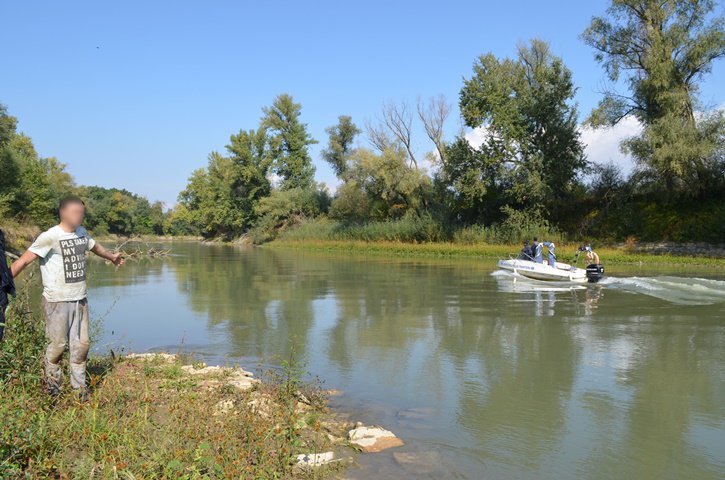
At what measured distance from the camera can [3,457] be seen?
413cm

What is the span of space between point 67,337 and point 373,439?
126 inches

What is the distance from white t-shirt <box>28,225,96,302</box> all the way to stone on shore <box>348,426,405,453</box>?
3102 millimetres

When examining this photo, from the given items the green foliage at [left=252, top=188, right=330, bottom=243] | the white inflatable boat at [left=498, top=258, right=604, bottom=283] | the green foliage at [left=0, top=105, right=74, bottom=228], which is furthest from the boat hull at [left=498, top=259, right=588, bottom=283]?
the green foliage at [left=252, top=188, right=330, bottom=243]

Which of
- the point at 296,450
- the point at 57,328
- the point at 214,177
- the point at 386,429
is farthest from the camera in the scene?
the point at 214,177

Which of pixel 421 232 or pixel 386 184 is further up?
pixel 386 184

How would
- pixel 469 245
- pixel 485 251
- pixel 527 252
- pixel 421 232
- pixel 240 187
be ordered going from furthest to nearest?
pixel 240 187 → pixel 421 232 → pixel 469 245 → pixel 485 251 → pixel 527 252

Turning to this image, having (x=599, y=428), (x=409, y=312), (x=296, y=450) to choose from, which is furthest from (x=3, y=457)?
(x=409, y=312)

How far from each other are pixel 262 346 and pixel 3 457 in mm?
6623

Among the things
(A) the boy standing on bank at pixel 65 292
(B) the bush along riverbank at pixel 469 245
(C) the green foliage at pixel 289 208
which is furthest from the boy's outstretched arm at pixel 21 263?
(C) the green foliage at pixel 289 208

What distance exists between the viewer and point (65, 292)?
582cm

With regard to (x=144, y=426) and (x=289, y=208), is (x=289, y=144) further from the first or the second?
(x=144, y=426)

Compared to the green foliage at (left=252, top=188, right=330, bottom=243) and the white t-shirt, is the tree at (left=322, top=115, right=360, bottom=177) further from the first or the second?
the white t-shirt

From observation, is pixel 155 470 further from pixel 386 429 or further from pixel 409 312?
pixel 409 312

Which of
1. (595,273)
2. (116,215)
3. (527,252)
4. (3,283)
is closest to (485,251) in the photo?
(527,252)
